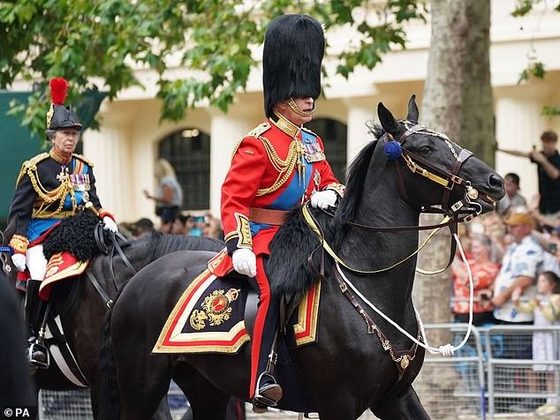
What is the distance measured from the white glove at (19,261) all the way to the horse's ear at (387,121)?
3.53 m

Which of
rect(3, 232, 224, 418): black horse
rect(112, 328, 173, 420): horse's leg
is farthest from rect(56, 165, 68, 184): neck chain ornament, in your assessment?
rect(112, 328, 173, 420): horse's leg

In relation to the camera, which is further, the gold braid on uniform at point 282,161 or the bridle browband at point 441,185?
the gold braid on uniform at point 282,161

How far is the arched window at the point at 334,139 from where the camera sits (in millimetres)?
26047

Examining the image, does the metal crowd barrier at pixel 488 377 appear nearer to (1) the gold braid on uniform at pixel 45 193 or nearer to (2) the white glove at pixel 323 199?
(1) the gold braid on uniform at pixel 45 193

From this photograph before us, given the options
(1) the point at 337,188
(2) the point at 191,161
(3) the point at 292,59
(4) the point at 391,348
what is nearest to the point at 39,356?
(1) the point at 337,188

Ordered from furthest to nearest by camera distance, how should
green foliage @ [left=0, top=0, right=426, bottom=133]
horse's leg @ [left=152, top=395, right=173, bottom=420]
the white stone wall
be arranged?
1. the white stone wall
2. green foliage @ [left=0, top=0, right=426, bottom=133]
3. horse's leg @ [left=152, top=395, right=173, bottom=420]

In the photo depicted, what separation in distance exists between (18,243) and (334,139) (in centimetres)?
1652

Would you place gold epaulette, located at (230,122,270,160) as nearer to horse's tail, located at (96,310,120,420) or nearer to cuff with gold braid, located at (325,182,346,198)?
Result: cuff with gold braid, located at (325,182,346,198)

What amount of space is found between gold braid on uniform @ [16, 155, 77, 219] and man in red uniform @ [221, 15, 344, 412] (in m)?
2.66

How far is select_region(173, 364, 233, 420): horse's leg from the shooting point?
8703 millimetres

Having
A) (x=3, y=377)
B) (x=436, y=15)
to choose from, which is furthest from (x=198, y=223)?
(x=3, y=377)

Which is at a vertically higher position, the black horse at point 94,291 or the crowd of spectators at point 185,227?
the crowd of spectators at point 185,227

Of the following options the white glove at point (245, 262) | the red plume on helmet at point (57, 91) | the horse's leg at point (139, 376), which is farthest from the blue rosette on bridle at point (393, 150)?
the red plume on helmet at point (57, 91)

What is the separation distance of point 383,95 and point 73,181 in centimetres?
1421
